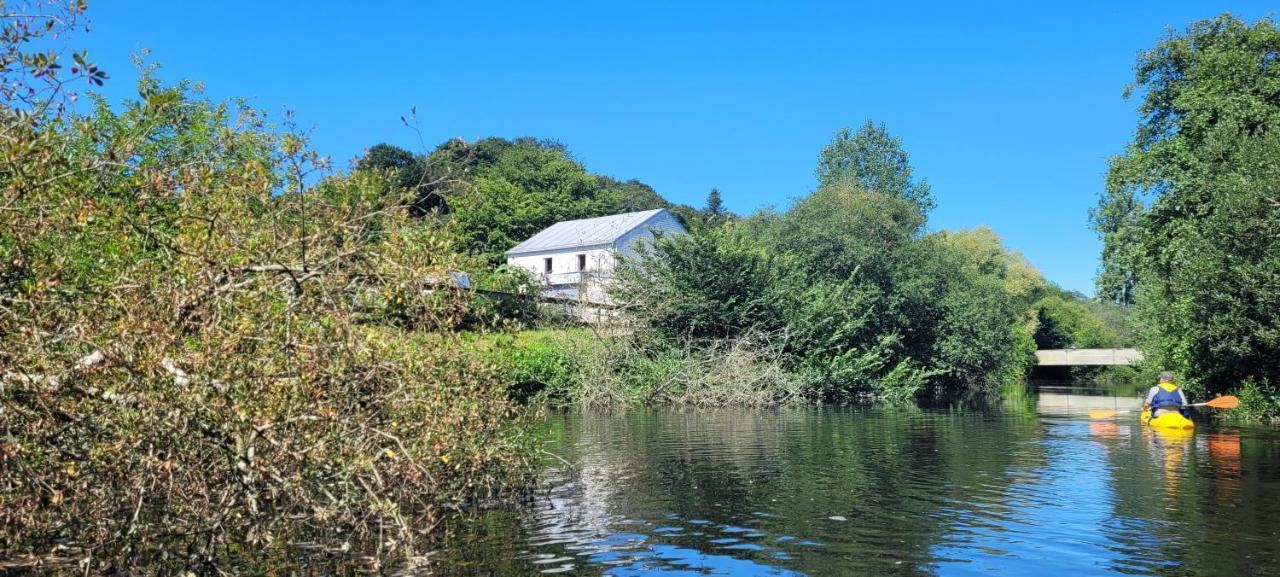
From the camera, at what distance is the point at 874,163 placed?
246 feet

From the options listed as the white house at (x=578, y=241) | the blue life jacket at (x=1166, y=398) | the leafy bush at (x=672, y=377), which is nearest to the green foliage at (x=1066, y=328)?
the white house at (x=578, y=241)

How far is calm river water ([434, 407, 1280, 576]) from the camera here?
10164 millimetres

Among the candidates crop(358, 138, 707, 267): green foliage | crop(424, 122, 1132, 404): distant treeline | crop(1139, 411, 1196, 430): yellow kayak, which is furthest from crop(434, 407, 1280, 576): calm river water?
crop(358, 138, 707, 267): green foliage

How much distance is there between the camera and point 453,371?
12.3 meters

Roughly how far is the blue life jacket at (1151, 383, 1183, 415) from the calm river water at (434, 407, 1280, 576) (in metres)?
1.39

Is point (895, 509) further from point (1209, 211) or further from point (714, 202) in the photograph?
point (714, 202)

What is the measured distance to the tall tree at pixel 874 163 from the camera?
245 ft

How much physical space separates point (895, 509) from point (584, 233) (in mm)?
59383

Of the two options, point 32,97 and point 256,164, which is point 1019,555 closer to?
point 256,164

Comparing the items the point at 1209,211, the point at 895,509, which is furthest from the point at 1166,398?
the point at 895,509

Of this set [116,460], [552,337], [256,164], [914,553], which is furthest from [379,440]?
[552,337]

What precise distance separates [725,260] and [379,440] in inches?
1188

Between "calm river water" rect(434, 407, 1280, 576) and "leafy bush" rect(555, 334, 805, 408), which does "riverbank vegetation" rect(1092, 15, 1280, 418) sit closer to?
"calm river water" rect(434, 407, 1280, 576)

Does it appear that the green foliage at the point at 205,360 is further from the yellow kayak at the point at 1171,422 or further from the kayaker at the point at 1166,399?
the kayaker at the point at 1166,399
